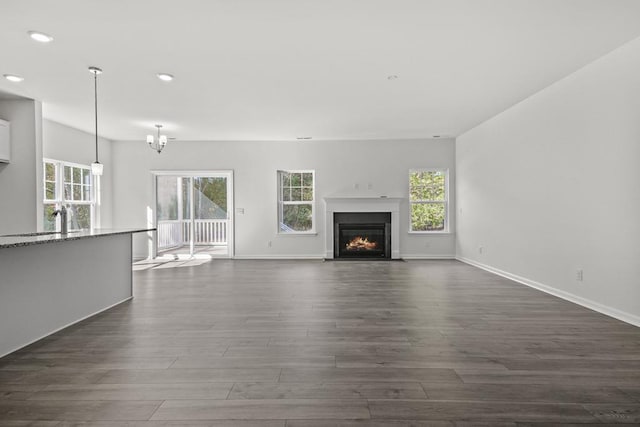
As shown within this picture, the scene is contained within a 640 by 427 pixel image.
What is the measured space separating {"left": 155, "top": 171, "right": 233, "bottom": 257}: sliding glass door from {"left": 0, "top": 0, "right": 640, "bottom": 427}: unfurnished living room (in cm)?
103

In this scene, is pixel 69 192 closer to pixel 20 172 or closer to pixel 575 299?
pixel 20 172

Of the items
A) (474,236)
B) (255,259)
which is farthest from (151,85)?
(474,236)

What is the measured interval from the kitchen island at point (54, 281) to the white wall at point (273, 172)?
3.84 meters

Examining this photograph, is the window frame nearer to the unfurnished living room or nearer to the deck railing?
Result: the unfurnished living room

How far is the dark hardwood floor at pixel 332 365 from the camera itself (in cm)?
190

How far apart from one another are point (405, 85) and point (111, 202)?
6.83 metres

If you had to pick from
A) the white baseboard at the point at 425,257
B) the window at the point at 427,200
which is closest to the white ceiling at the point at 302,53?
the window at the point at 427,200

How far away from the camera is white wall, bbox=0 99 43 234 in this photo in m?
5.14

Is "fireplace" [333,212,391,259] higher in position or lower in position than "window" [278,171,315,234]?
lower

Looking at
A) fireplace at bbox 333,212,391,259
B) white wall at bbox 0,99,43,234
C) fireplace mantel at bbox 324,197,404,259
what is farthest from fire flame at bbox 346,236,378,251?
white wall at bbox 0,99,43,234

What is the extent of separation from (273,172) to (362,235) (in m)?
2.45

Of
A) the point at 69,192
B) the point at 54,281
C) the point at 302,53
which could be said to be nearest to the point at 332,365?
the point at 54,281

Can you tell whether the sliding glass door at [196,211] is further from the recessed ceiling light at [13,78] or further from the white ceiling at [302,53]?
the recessed ceiling light at [13,78]

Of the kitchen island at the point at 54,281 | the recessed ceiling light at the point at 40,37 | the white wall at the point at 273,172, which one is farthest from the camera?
the white wall at the point at 273,172
